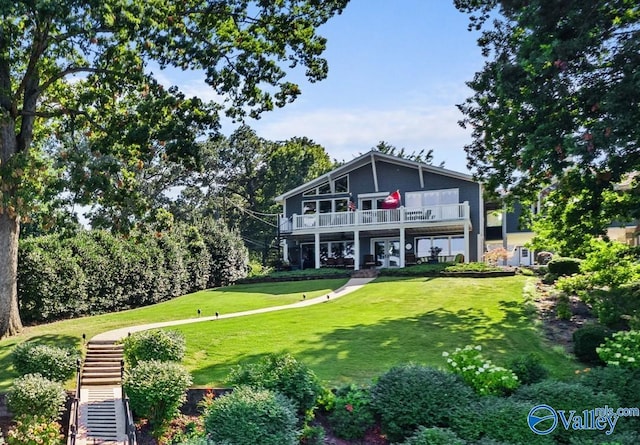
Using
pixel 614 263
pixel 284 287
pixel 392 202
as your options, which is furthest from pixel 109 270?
pixel 614 263

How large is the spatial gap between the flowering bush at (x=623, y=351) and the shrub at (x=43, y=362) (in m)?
10.4

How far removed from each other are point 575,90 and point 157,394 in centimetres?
1133

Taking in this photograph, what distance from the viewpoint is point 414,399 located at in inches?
312

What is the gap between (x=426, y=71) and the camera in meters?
13.7

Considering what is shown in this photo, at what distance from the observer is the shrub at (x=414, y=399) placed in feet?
25.6

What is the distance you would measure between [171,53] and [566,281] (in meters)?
15.8

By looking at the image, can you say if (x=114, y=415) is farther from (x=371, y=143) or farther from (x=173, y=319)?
(x=371, y=143)

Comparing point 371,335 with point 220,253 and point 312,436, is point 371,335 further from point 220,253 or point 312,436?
point 220,253

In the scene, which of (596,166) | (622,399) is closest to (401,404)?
(622,399)

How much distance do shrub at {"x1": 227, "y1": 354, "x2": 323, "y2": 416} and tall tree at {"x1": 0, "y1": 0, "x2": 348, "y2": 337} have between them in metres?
7.27

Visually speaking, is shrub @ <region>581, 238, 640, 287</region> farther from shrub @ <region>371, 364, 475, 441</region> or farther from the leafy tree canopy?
the leafy tree canopy

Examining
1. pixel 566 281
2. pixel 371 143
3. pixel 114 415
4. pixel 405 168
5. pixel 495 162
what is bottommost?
pixel 114 415

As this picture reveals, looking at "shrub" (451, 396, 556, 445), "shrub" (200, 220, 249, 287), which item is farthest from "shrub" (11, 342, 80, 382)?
"shrub" (200, 220, 249, 287)

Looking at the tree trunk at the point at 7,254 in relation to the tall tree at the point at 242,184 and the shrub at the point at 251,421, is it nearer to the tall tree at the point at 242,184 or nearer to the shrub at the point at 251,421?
the shrub at the point at 251,421
